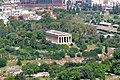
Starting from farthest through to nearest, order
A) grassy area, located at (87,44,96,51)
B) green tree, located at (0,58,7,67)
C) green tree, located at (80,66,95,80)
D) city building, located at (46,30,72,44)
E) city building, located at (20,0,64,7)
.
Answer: city building, located at (20,0,64,7) < city building, located at (46,30,72,44) < grassy area, located at (87,44,96,51) < green tree, located at (0,58,7,67) < green tree, located at (80,66,95,80)

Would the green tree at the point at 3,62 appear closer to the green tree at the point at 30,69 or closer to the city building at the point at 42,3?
the green tree at the point at 30,69

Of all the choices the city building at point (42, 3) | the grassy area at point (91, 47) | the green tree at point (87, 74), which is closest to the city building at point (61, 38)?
Result: the grassy area at point (91, 47)

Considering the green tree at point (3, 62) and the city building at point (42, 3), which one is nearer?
the green tree at point (3, 62)

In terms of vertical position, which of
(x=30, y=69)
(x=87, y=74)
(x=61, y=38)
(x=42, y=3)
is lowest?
(x=42, y=3)

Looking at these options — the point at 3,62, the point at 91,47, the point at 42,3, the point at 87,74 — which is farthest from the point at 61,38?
the point at 42,3

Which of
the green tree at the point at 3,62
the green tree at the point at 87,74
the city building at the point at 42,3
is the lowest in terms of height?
the city building at the point at 42,3

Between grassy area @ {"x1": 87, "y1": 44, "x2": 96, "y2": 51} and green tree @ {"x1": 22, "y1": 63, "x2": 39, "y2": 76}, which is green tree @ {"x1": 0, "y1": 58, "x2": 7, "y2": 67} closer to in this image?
green tree @ {"x1": 22, "y1": 63, "x2": 39, "y2": 76}

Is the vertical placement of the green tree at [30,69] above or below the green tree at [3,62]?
above

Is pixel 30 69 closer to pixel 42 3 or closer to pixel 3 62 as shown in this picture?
pixel 3 62

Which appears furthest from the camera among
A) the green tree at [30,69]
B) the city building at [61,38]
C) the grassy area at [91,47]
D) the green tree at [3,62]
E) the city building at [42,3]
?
the city building at [42,3]

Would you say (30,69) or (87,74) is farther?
(30,69)

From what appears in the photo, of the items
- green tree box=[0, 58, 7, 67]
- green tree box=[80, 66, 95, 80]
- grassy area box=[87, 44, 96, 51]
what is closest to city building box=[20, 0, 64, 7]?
grassy area box=[87, 44, 96, 51]

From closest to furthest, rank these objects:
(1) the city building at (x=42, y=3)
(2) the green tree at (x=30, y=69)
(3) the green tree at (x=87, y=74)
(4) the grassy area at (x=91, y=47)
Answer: (3) the green tree at (x=87, y=74)
(2) the green tree at (x=30, y=69)
(4) the grassy area at (x=91, y=47)
(1) the city building at (x=42, y=3)
